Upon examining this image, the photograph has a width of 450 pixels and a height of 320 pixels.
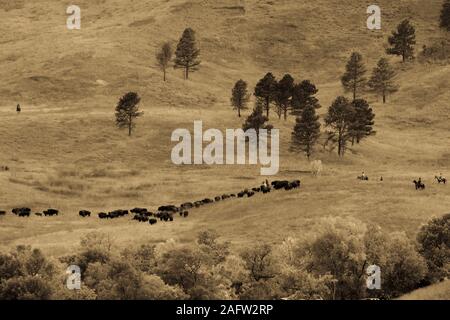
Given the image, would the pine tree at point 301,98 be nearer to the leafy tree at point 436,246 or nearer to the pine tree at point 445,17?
the leafy tree at point 436,246

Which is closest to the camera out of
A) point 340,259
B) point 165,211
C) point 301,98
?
point 340,259

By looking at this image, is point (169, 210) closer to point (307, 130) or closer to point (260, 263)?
point (260, 263)

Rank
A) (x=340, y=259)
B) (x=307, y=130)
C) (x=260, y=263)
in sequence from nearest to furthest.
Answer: (x=340, y=259) < (x=260, y=263) < (x=307, y=130)

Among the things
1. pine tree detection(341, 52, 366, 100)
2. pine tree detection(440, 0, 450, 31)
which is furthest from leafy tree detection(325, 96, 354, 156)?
pine tree detection(440, 0, 450, 31)

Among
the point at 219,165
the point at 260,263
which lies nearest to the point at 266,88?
the point at 219,165

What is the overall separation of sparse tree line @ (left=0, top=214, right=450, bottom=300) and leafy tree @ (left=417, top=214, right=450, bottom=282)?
6 cm

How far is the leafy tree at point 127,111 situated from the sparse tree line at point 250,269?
58416mm

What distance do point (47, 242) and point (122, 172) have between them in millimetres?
33231

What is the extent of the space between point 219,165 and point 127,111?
716 inches

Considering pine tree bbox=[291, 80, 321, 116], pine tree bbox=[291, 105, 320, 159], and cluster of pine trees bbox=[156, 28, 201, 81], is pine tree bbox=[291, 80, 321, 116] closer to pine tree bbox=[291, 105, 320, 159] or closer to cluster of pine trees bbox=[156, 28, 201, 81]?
pine tree bbox=[291, 105, 320, 159]

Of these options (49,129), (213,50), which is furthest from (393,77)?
(49,129)

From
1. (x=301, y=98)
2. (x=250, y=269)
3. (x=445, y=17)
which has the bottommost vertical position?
(x=250, y=269)

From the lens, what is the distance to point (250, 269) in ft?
153

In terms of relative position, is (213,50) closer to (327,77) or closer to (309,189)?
(327,77)
